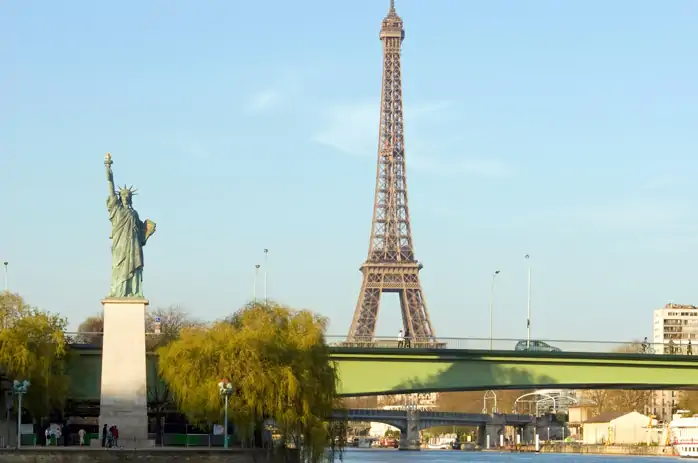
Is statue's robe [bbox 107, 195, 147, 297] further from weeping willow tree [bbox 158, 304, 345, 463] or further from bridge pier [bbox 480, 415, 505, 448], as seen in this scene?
bridge pier [bbox 480, 415, 505, 448]

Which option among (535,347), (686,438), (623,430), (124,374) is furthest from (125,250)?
(623,430)

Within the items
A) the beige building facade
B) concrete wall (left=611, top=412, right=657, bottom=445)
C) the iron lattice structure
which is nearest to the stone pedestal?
the iron lattice structure

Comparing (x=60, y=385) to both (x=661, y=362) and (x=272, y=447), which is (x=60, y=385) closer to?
(x=272, y=447)

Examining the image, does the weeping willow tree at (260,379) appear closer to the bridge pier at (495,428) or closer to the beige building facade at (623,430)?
the beige building facade at (623,430)

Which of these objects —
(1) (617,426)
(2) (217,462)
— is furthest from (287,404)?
(1) (617,426)

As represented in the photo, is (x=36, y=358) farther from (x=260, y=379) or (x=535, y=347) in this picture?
(x=535, y=347)
